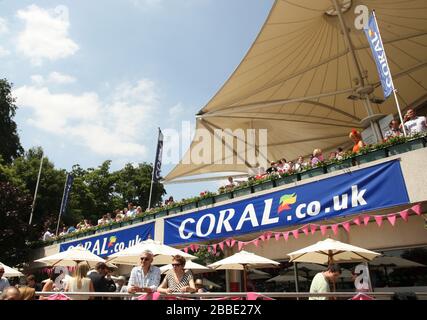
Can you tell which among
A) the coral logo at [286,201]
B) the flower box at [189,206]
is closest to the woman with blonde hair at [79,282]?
the coral logo at [286,201]

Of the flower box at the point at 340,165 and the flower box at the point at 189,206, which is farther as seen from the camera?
the flower box at the point at 189,206

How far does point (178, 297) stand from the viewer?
4684 mm

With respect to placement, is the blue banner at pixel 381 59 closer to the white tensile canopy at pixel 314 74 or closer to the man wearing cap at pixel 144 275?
the white tensile canopy at pixel 314 74

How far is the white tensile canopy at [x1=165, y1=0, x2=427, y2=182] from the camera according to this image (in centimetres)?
1588

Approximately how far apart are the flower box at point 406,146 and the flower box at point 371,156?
0.60 ft

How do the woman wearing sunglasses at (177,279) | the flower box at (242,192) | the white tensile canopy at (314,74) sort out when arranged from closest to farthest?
1. the woman wearing sunglasses at (177,279)
2. the flower box at (242,192)
3. the white tensile canopy at (314,74)

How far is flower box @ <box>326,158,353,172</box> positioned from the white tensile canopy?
5161mm

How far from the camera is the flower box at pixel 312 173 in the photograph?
37.8 feet

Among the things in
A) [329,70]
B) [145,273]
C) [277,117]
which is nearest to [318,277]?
[145,273]

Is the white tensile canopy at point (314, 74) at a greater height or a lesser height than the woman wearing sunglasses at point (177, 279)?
greater

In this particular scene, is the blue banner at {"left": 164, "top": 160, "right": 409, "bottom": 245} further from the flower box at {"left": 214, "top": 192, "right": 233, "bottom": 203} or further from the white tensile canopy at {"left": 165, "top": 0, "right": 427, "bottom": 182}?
the white tensile canopy at {"left": 165, "top": 0, "right": 427, "bottom": 182}

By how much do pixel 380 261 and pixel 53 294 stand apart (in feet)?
32.6

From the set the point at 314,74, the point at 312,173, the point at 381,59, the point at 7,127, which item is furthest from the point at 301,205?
the point at 7,127
